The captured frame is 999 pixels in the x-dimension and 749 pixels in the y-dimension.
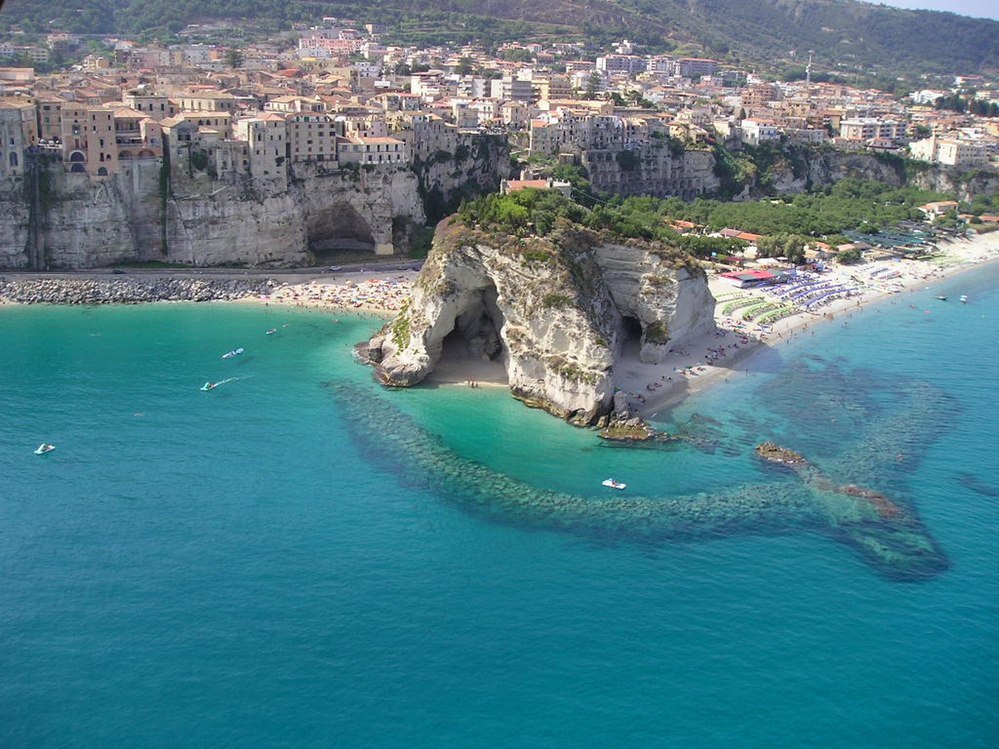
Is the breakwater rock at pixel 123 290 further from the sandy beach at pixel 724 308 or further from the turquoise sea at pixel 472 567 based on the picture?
the turquoise sea at pixel 472 567

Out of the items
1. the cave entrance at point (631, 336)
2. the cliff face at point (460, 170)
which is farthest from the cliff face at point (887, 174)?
the cave entrance at point (631, 336)

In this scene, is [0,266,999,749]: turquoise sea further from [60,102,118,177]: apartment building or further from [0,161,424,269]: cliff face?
[60,102,118,177]: apartment building

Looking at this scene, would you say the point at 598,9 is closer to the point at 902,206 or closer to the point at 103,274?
the point at 902,206

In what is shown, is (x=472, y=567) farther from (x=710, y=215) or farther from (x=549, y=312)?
(x=710, y=215)

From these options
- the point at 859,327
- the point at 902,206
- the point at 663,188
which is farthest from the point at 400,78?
the point at 859,327

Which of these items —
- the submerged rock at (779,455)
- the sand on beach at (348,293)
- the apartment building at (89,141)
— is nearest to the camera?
the submerged rock at (779,455)

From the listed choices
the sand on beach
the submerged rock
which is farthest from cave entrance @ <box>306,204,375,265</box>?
the submerged rock
